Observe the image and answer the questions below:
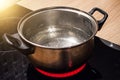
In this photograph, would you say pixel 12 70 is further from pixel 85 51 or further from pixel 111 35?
pixel 111 35

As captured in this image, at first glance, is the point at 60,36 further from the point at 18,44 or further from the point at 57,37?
the point at 18,44

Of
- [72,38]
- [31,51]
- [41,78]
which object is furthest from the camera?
[72,38]

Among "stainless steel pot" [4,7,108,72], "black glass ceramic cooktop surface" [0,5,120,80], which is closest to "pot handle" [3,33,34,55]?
"stainless steel pot" [4,7,108,72]

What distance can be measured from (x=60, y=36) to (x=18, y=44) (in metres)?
0.21

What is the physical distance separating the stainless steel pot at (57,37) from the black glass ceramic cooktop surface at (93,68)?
0.26ft

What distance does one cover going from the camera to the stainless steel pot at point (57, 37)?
684 millimetres

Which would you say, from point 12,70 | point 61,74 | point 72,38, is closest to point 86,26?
point 72,38

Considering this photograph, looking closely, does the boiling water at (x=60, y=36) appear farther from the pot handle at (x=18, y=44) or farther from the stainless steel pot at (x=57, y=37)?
the pot handle at (x=18, y=44)

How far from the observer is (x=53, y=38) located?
92 cm

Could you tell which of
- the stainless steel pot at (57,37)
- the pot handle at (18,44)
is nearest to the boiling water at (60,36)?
the stainless steel pot at (57,37)

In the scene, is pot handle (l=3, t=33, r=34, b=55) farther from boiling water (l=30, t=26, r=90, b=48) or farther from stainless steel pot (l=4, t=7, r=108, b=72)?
boiling water (l=30, t=26, r=90, b=48)

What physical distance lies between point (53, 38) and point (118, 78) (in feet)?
0.96

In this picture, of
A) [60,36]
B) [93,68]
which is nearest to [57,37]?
[60,36]

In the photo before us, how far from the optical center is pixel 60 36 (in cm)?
93
